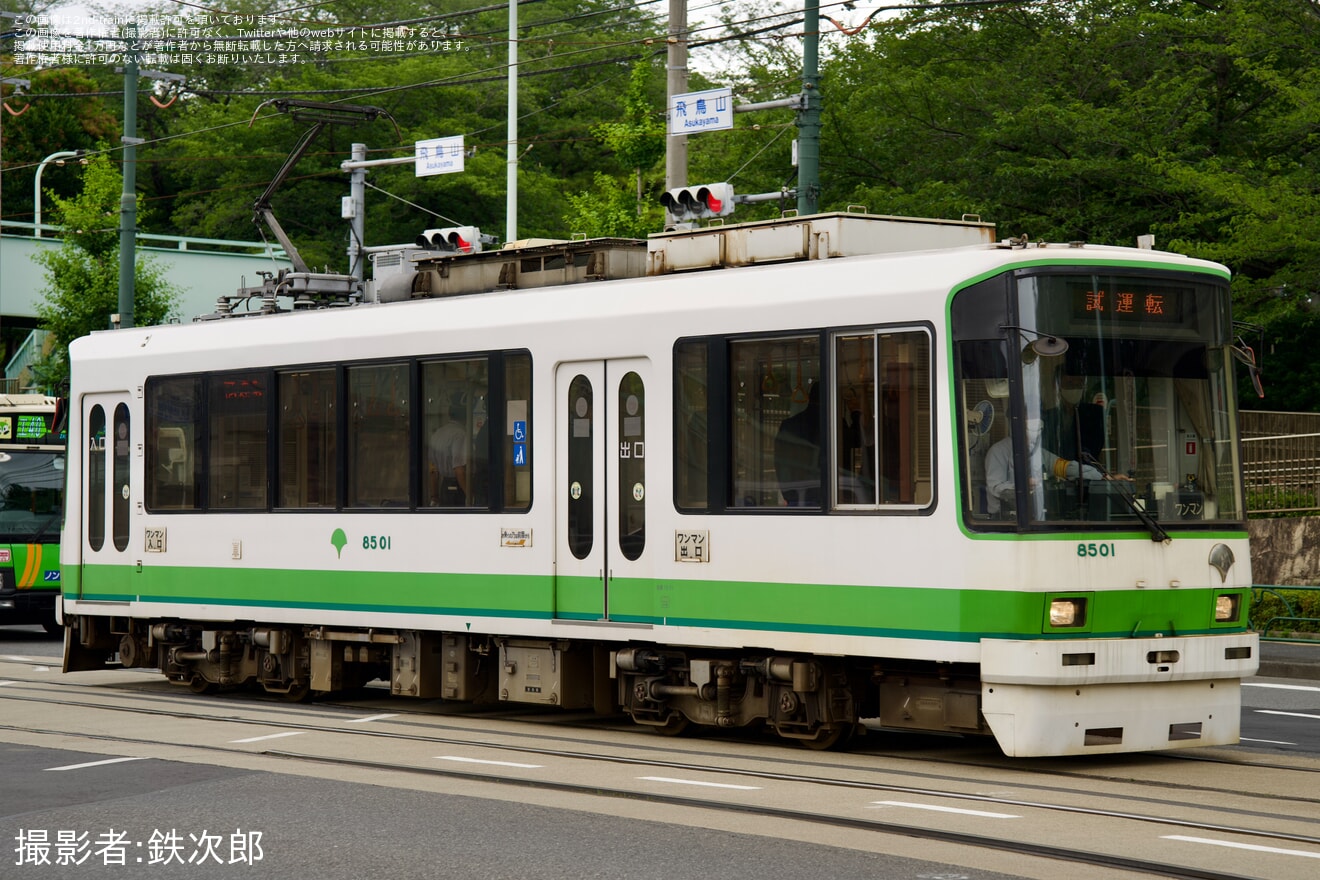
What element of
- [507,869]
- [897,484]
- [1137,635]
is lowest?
[507,869]

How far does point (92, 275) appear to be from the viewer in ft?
114

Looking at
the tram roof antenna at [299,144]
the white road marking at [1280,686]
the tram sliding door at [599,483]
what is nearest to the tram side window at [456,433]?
the tram sliding door at [599,483]

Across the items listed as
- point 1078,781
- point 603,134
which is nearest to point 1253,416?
point 603,134

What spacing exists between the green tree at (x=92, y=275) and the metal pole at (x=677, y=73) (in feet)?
50.8

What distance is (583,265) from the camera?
553 inches

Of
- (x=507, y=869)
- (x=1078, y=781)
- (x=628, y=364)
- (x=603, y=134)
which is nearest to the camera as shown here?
(x=507, y=869)

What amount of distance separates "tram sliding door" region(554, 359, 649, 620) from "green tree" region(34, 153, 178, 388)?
22.5 m

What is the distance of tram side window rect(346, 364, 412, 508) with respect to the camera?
47.7 ft

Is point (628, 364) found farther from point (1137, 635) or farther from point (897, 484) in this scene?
point (1137, 635)

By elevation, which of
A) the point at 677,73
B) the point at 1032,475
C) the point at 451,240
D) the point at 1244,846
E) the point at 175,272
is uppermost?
the point at 175,272

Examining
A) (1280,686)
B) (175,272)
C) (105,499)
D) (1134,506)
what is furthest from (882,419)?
(175,272)

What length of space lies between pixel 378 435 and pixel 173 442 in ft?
9.34

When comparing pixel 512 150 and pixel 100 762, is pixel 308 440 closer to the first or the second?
pixel 100 762

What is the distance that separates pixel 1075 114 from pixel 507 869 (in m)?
19.5
